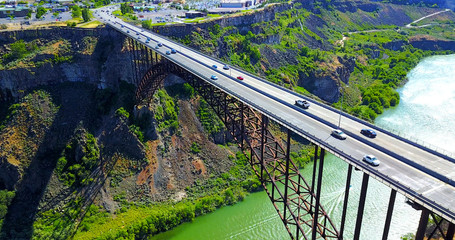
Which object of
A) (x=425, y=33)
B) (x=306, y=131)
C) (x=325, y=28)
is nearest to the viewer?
(x=306, y=131)

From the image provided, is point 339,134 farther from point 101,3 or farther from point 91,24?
point 101,3

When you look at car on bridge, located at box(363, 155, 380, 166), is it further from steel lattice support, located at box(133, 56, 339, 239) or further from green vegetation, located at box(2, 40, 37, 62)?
green vegetation, located at box(2, 40, 37, 62)

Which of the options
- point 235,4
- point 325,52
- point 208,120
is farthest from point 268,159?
point 235,4

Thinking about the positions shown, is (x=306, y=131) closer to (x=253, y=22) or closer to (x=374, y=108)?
(x=374, y=108)

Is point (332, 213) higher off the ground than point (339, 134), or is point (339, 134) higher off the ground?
point (339, 134)

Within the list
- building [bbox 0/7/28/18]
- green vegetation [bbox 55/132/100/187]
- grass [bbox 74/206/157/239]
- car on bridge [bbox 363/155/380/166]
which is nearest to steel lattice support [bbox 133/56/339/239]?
car on bridge [bbox 363/155/380/166]

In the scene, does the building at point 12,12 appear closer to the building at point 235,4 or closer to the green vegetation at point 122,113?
the green vegetation at point 122,113

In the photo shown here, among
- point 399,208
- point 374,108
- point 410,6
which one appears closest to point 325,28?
point 374,108

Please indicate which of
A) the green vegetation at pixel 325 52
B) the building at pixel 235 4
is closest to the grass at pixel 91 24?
the green vegetation at pixel 325 52
